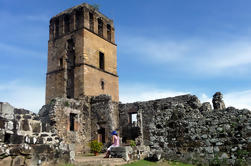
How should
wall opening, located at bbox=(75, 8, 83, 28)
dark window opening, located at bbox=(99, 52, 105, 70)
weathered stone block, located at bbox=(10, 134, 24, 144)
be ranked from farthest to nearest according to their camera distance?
dark window opening, located at bbox=(99, 52, 105, 70) → wall opening, located at bbox=(75, 8, 83, 28) → weathered stone block, located at bbox=(10, 134, 24, 144)

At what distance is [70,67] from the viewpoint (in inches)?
832

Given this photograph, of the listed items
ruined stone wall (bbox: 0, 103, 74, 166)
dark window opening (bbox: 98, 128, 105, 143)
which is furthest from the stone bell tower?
ruined stone wall (bbox: 0, 103, 74, 166)

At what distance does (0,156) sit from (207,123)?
5.09 m

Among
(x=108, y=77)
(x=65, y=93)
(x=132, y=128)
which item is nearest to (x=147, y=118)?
(x=132, y=128)

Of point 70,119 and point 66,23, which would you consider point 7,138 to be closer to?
point 70,119

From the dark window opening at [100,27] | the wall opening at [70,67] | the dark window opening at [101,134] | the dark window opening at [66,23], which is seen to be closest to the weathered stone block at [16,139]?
the dark window opening at [101,134]

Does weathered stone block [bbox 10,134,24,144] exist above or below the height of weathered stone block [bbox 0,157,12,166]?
above

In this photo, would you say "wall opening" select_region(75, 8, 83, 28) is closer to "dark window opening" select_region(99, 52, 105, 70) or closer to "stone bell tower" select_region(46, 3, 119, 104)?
"stone bell tower" select_region(46, 3, 119, 104)

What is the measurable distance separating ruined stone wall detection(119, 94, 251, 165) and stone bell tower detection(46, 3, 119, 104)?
1291 cm

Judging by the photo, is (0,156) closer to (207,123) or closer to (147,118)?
(207,123)

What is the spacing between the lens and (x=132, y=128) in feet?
62.8

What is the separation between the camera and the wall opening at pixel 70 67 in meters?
20.5

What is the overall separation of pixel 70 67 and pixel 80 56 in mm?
1564

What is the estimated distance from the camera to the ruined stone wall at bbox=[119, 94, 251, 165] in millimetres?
5777
